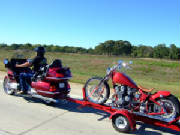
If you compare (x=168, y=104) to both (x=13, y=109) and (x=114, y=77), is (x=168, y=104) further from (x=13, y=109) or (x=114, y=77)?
(x=13, y=109)

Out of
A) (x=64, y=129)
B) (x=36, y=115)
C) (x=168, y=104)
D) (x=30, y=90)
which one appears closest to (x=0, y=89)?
(x=30, y=90)

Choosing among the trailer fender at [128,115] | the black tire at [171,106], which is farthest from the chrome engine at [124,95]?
the black tire at [171,106]

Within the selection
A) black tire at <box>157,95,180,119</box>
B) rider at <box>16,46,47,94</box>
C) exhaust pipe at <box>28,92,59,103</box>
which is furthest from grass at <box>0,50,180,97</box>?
black tire at <box>157,95,180,119</box>

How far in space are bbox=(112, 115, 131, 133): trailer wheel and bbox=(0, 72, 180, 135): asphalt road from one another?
0.39ft

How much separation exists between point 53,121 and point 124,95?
73.9 inches

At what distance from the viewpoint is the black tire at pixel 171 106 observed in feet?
15.0

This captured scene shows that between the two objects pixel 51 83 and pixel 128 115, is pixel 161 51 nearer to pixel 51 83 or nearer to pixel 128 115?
pixel 51 83

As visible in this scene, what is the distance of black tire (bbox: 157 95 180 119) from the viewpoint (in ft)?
15.0

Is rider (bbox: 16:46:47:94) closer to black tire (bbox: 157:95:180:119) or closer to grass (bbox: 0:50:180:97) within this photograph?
grass (bbox: 0:50:180:97)

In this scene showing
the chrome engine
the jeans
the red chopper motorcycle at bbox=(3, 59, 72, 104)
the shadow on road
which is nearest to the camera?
the shadow on road

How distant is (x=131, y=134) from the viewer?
15.7 feet

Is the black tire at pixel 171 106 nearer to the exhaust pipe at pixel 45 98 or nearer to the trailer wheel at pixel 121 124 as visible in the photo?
the trailer wheel at pixel 121 124

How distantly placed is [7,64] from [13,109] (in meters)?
2.01

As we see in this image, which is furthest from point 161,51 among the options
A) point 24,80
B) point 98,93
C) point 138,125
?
point 138,125
